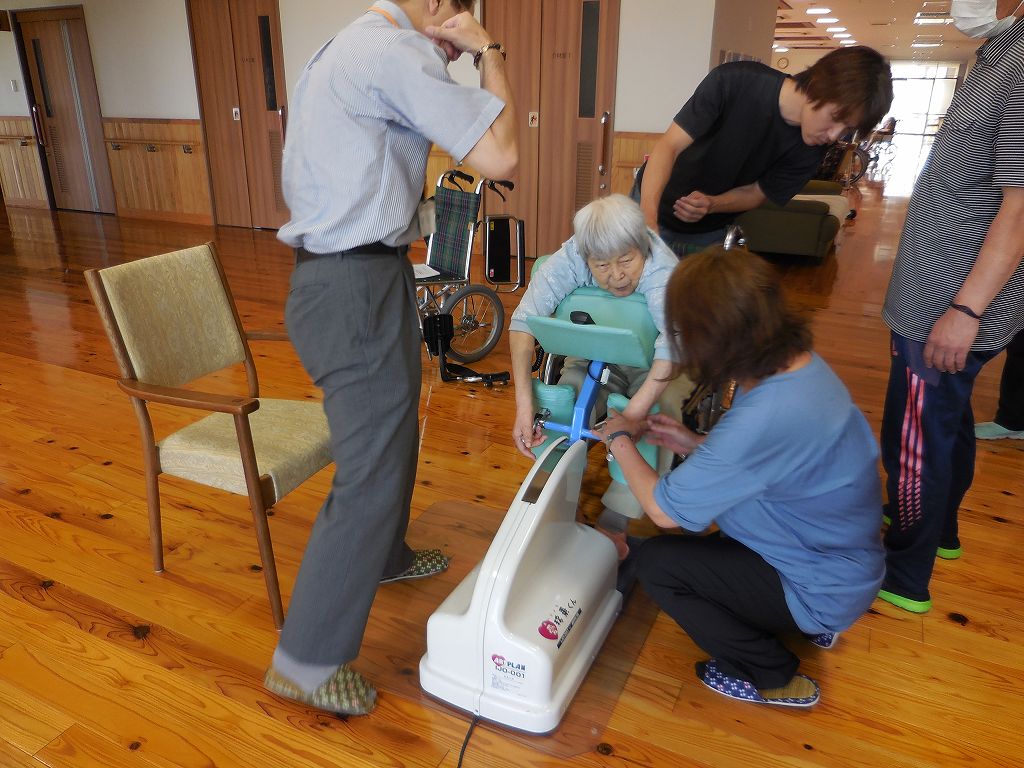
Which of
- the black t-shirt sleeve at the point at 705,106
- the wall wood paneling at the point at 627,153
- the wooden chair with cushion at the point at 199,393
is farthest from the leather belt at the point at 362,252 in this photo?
the wall wood paneling at the point at 627,153

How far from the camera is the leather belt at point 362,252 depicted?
1.28 metres

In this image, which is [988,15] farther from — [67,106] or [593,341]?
[67,106]

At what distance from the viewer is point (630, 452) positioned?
4.85 ft

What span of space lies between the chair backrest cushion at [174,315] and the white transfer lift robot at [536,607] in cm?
84

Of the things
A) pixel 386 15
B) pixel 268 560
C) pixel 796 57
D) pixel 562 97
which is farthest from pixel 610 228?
pixel 796 57

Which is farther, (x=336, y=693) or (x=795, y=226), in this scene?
(x=795, y=226)

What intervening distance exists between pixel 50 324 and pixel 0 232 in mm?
3954

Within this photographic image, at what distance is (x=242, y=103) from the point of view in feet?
22.9

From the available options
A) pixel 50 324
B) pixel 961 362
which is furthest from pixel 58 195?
pixel 961 362

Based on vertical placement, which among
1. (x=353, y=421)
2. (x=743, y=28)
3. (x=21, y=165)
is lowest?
(x=21, y=165)

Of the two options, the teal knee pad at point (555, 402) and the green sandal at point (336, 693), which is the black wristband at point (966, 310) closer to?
the teal knee pad at point (555, 402)

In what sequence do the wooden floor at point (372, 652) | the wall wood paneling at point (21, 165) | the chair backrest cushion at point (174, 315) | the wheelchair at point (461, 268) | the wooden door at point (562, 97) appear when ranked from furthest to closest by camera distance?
1. the wall wood paneling at point (21, 165)
2. the wooden door at point (562, 97)
3. the wheelchair at point (461, 268)
4. the chair backrest cushion at point (174, 315)
5. the wooden floor at point (372, 652)

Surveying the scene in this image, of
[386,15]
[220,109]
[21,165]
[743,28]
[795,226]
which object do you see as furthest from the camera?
[21,165]

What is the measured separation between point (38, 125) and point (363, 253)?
357 inches
